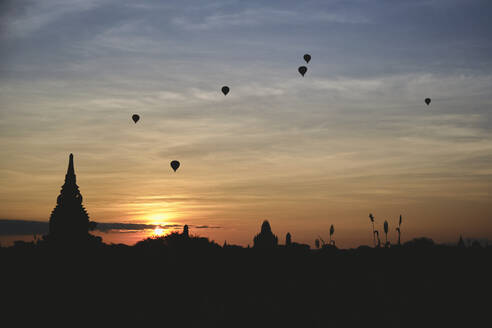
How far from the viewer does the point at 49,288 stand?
53.1m

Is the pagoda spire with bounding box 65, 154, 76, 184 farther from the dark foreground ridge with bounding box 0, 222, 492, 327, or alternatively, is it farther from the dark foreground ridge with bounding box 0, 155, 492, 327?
the dark foreground ridge with bounding box 0, 222, 492, 327

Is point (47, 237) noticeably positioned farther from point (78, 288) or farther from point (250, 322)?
point (250, 322)

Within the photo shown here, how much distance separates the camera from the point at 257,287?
171 feet

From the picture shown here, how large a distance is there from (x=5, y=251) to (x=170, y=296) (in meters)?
34.9

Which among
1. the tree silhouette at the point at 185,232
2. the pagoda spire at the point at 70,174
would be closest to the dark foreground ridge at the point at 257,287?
the tree silhouette at the point at 185,232

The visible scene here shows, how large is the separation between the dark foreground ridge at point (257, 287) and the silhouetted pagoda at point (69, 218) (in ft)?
154

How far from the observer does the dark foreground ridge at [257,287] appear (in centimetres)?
4172

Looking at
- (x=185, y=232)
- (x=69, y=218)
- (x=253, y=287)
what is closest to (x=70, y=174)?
(x=69, y=218)

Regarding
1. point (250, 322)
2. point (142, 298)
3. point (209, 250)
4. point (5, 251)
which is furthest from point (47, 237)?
point (250, 322)

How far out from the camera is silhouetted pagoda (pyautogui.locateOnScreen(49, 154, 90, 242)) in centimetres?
11862

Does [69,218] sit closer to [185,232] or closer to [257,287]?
[185,232]

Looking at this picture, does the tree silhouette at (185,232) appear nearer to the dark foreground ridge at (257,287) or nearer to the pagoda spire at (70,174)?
the dark foreground ridge at (257,287)

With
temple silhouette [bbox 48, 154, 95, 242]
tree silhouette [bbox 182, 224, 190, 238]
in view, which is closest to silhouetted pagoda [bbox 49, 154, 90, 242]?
temple silhouette [bbox 48, 154, 95, 242]

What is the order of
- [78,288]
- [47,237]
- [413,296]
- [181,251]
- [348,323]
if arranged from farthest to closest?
[47,237], [181,251], [78,288], [413,296], [348,323]
